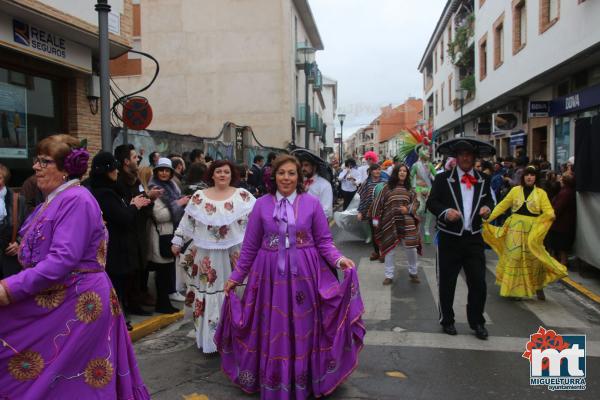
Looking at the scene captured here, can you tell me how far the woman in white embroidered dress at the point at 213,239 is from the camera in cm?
504

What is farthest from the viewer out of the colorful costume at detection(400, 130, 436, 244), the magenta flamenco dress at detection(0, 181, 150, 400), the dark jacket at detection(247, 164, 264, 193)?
the dark jacket at detection(247, 164, 264, 193)

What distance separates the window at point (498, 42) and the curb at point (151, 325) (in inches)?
703

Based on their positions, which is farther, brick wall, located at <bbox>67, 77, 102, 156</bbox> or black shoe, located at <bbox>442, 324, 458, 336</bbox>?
brick wall, located at <bbox>67, 77, 102, 156</bbox>

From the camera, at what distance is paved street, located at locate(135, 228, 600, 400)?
4.14 m

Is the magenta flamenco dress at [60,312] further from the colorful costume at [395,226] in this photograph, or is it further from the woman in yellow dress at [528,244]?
the colorful costume at [395,226]

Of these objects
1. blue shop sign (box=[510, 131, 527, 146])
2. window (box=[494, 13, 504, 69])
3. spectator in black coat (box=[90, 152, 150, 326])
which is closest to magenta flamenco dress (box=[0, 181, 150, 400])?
spectator in black coat (box=[90, 152, 150, 326])

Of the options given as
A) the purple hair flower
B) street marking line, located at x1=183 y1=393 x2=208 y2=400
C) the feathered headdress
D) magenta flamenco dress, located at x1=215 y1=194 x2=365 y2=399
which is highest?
the feathered headdress

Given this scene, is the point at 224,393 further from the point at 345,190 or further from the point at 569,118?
the point at 569,118

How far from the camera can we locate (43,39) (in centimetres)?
899

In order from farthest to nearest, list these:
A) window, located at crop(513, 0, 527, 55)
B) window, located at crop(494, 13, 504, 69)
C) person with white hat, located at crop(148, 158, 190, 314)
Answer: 1. window, located at crop(494, 13, 504, 69)
2. window, located at crop(513, 0, 527, 55)
3. person with white hat, located at crop(148, 158, 190, 314)

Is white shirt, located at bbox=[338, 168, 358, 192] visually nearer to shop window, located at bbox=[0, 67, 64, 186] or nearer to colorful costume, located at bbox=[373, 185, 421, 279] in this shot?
colorful costume, located at bbox=[373, 185, 421, 279]

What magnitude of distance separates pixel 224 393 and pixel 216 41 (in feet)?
82.9

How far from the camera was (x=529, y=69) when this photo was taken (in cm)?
1633

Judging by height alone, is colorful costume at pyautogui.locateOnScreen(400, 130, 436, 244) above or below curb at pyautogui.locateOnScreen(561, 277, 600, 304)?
above
